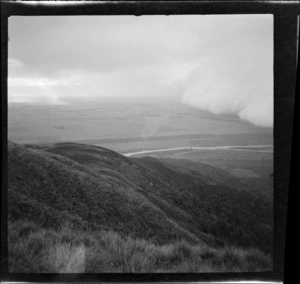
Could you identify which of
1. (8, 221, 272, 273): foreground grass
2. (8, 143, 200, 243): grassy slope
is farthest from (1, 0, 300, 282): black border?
(8, 143, 200, 243): grassy slope

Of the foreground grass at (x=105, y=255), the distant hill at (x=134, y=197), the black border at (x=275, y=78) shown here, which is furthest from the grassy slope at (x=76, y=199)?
the black border at (x=275, y=78)

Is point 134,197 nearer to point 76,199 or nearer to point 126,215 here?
point 126,215

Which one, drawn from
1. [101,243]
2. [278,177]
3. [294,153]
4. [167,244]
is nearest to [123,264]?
[101,243]

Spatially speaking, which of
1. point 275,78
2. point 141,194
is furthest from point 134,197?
point 275,78

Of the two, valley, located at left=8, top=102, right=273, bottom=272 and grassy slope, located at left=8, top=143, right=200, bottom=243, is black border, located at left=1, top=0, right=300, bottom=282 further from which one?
grassy slope, located at left=8, top=143, right=200, bottom=243

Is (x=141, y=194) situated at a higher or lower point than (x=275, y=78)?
lower

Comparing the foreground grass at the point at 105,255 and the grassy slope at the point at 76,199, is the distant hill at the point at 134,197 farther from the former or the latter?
the foreground grass at the point at 105,255
